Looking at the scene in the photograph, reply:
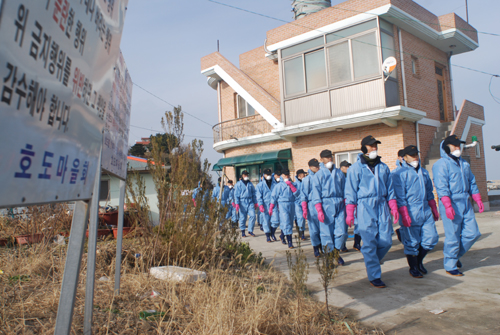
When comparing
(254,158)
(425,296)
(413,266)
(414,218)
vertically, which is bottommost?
(425,296)

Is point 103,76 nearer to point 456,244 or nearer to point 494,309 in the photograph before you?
point 494,309

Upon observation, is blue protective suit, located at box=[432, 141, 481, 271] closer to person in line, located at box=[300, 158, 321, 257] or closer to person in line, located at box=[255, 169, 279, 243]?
person in line, located at box=[300, 158, 321, 257]

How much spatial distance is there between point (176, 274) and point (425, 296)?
3.02 meters

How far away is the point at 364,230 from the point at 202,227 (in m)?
2.45

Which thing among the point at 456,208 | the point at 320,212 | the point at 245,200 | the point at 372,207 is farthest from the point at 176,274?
the point at 245,200

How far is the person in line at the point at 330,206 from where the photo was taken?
21.2ft

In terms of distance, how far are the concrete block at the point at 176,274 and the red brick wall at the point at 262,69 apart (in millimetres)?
15383

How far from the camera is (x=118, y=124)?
349cm

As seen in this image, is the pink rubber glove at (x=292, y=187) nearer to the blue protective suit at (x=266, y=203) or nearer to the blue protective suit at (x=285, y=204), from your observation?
the blue protective suit at (x=285, y=204)

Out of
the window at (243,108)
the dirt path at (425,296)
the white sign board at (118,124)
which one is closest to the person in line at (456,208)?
the dirt path at (425,296)

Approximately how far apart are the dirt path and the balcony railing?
40.0ft

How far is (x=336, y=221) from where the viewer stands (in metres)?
6.49

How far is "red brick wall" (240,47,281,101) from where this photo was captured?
62.2 feet

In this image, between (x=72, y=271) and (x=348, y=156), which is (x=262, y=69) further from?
(x=72, y=271)
